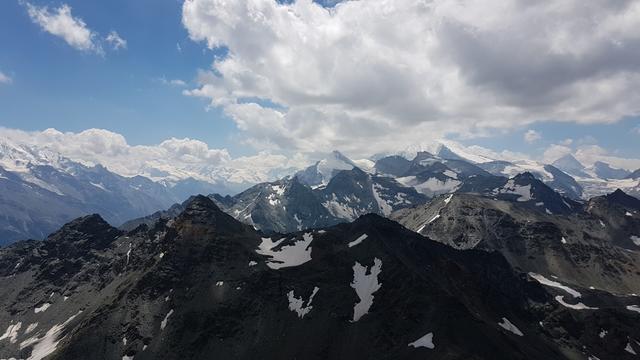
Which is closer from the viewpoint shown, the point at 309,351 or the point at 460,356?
the point at 460,356

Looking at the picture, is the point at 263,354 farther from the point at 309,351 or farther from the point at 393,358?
the point at 393,358

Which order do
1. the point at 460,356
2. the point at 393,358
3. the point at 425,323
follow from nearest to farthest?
the point at 460,356
the point at 393,358
the point at 425,323

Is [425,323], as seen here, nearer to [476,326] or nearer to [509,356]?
[476,326]

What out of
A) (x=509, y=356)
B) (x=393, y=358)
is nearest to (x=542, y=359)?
(x=509, y=356)

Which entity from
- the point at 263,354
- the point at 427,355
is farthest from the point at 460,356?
the point at 263,354

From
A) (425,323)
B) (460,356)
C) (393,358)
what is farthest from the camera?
(425,323)

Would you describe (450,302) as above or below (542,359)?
above
